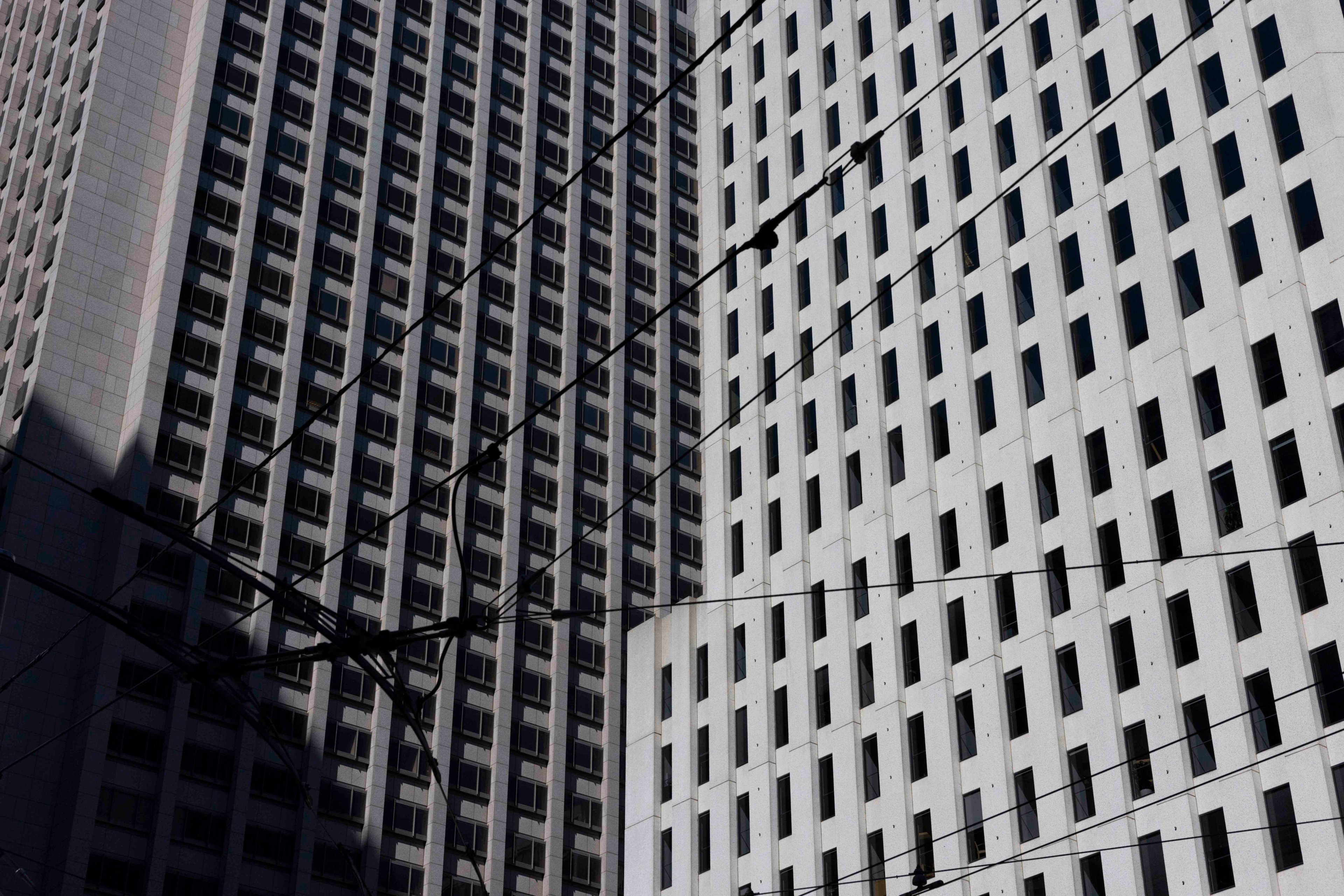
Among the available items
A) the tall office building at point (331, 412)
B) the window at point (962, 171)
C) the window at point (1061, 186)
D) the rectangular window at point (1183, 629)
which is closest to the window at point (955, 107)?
the window at point (962, 171)

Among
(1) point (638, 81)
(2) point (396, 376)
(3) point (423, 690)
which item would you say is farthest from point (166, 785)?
(1) point (638, 81)

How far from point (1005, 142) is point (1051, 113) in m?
2.49

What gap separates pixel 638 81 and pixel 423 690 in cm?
5202

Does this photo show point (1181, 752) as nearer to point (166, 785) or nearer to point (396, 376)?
point (166, 785)

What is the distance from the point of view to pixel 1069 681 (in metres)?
57.7

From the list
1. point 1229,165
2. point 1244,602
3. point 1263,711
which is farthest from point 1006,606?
point 1229,165

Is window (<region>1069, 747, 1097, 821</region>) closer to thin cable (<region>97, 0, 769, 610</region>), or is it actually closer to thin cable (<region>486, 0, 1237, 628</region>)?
thin cable (<region>486, 0, 1237, 628</region>)

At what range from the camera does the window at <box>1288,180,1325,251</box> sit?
55.4 metres

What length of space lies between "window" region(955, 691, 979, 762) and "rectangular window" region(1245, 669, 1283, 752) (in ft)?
32.9

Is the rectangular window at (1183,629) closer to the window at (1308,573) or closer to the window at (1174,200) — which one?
the window at (1308,573)

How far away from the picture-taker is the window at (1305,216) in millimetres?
55406

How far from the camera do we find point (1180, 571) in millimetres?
54906

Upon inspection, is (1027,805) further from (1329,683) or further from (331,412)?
(331,412)

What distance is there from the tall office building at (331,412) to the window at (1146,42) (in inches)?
1929
